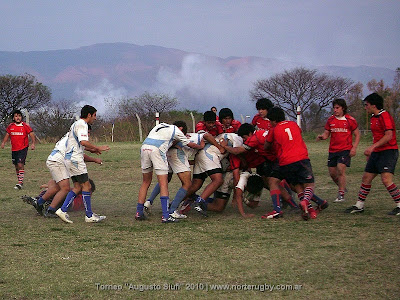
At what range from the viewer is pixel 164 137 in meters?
Answer: 8.26

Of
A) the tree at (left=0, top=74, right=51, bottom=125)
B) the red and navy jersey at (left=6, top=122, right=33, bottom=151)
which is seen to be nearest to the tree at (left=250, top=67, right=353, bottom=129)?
the tree at (left=0, top=74, right=51, bottom=125)

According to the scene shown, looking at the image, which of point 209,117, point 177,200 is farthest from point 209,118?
point 177,200

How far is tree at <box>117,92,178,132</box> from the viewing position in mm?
47312

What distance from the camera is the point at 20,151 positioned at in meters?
13.6

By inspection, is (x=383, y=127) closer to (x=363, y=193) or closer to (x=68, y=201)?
(x=363, y=193)

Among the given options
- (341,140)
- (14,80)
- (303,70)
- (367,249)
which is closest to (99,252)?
(367,249)

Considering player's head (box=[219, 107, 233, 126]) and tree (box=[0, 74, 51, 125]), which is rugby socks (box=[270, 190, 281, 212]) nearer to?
player's head (box=[219, 107, 233, 126])

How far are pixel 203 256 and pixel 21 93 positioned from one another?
46229mm

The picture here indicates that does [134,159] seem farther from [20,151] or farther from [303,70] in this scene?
[303,70]

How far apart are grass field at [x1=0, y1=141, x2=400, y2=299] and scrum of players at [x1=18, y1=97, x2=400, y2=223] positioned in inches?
9.3

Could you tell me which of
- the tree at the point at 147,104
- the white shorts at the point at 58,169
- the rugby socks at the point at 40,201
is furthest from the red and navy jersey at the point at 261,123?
the tree at the point at 147,104

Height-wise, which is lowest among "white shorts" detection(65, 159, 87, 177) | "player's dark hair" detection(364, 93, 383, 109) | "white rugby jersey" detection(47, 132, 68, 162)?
"white shorts" detection(65, 159, 87, 177)

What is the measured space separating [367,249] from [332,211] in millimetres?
2665

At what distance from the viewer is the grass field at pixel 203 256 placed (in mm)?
4988
